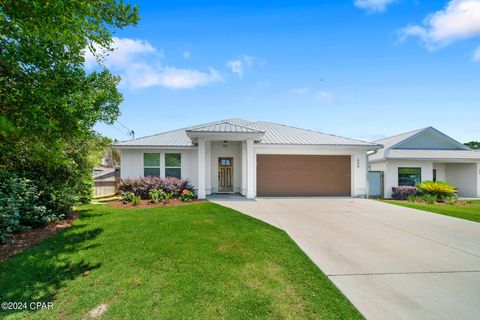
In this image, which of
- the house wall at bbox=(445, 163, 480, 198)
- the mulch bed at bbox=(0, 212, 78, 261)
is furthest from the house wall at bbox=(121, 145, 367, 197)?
the house wall at bbox=(445, 163, 480, 198)

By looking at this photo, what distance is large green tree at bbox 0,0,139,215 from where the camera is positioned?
3.64m

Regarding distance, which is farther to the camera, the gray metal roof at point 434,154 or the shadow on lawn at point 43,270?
the gray metal roof at point 434,154

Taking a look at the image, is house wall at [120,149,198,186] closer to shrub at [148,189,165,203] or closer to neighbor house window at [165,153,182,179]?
neighbor house window at [165,153,182,179]

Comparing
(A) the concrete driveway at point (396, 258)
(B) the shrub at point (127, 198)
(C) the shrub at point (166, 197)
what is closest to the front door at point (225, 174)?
(C) the shrub at point (166, 197)

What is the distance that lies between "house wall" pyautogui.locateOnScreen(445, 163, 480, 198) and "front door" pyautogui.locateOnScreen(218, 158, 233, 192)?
1782 cm

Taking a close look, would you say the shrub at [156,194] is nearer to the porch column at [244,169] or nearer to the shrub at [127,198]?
the shrub at [127,198]

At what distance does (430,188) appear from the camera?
45.7 ft

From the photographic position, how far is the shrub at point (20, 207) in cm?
578

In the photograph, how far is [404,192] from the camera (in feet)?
49.4

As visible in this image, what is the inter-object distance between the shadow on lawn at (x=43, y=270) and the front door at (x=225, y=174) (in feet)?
28.9

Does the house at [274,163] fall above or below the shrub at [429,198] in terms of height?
above

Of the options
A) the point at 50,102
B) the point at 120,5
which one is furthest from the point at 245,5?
the point at 50,102

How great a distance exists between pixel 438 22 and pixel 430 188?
9.84 meters

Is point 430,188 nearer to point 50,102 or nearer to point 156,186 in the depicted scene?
point 156,186
